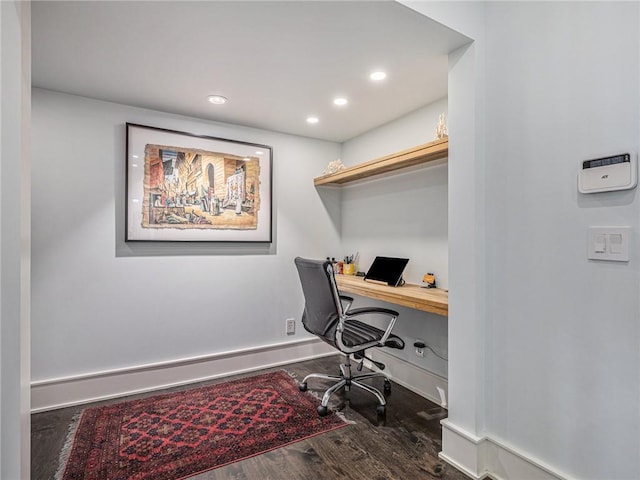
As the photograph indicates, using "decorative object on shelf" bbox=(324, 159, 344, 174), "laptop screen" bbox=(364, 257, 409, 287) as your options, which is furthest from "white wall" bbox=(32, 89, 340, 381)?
"laptop screen" bbox=(364, 257, 409, 287)

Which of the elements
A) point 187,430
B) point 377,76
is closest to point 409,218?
point 377,76

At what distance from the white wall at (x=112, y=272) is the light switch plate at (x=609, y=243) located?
2446 millimetres

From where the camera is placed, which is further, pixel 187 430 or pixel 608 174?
pixel 187 430

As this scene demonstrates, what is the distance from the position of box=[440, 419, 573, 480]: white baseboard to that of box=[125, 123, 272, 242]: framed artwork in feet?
7.08

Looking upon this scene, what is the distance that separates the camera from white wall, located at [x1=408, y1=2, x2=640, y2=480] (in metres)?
1.29

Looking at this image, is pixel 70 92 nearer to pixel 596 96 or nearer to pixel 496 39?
pixel 496 39

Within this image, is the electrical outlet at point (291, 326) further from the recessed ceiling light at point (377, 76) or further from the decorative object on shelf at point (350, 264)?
the recessed ceiling light at point (377, 76)

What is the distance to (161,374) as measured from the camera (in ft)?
8.95

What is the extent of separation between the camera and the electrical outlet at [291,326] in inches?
130

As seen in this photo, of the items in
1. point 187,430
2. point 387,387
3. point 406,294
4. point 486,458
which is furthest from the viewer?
point 387,387

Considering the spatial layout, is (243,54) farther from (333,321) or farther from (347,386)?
(347,386)

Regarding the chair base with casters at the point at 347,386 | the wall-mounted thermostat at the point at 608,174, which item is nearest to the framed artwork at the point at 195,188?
the chair base with casters at the point at 347,386

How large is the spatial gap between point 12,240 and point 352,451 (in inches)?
72.7

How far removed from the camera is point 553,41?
148 centimetres
